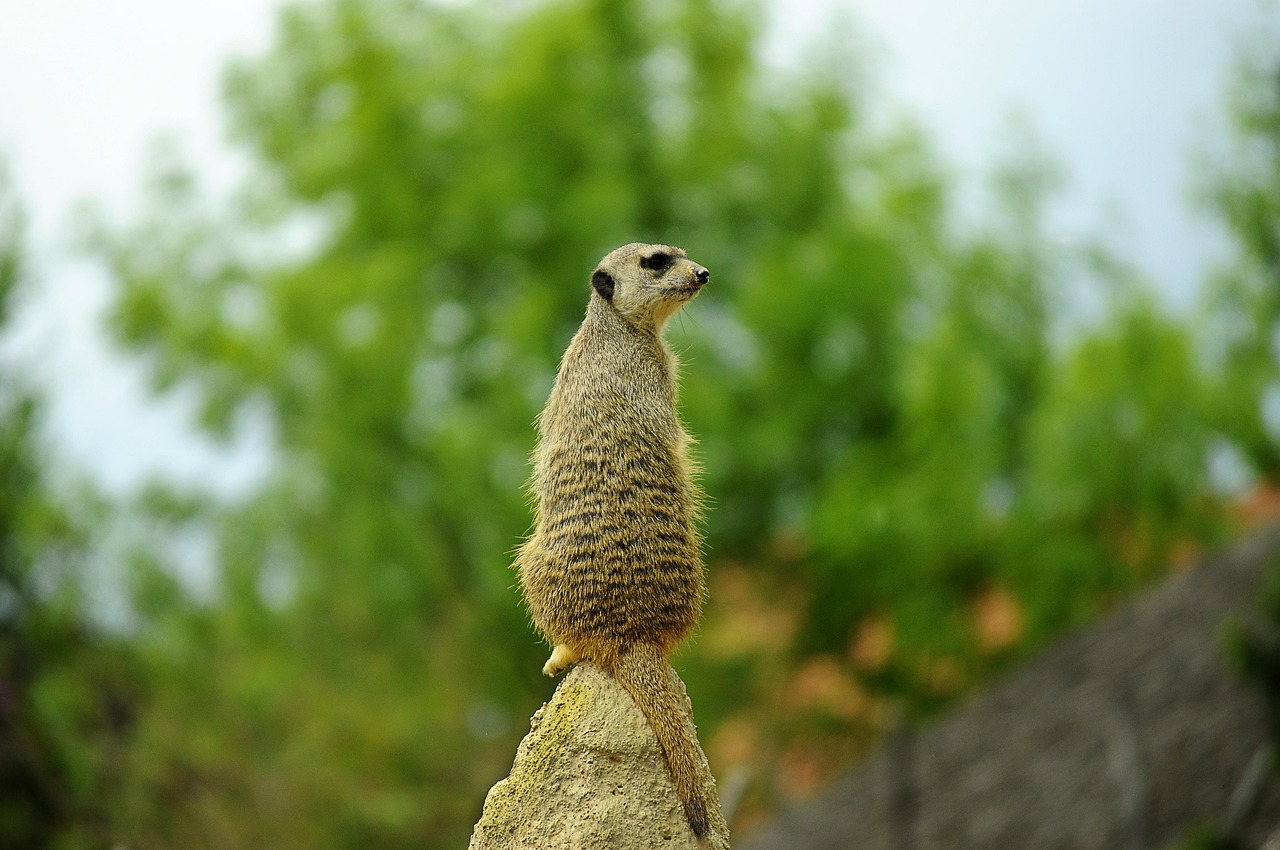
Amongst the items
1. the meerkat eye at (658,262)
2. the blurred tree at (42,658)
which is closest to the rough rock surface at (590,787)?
the meerkat eye at (658,262)

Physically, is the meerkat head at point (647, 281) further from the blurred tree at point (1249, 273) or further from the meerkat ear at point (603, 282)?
the blurred tree at point (1249, 273)

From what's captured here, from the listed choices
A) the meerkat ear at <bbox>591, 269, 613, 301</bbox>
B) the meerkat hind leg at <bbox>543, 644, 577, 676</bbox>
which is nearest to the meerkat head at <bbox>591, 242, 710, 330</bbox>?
the meerkat ear at <bbox>591, 269, 613, 301</bbox>

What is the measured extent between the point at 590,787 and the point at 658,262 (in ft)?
4.82

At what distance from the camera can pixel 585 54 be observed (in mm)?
19469

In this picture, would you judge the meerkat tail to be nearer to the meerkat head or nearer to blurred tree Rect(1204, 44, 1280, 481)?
the meerkat head

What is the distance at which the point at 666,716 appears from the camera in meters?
4.04

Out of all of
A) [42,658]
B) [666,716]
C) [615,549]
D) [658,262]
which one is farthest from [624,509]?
[42,658]

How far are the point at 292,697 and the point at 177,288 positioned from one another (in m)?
6.20

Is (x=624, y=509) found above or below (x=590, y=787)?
above

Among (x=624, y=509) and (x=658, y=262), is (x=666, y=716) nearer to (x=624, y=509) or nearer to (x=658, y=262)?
(x=624, y=509)

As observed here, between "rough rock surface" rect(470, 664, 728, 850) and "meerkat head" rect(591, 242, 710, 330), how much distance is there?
102 cm

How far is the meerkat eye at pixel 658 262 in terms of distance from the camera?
419 centimetres

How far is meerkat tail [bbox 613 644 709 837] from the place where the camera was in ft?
13.0

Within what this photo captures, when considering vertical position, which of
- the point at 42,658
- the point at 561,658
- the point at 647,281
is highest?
the point at 42,658
